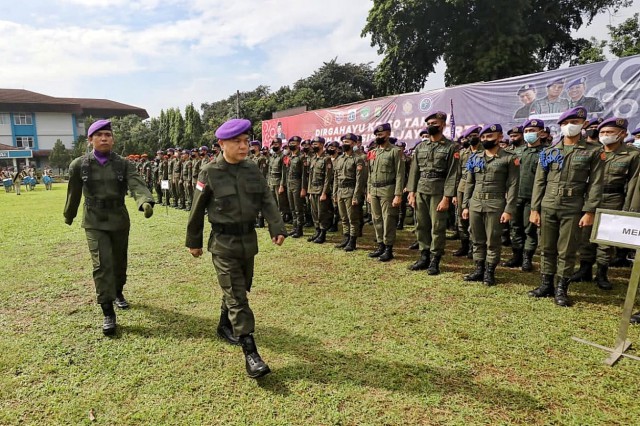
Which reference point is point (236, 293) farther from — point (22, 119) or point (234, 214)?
point (22, 119)

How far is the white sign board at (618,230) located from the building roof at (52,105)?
196ft

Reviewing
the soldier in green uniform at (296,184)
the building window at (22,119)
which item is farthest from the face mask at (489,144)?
the building window at (22,119)

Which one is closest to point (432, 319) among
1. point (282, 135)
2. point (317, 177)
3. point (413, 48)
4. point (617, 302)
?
point (617, 302)

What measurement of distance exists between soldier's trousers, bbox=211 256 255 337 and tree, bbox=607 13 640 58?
20763 millimetres

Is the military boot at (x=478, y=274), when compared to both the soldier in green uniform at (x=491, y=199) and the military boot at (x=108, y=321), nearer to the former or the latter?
the soldier in green uniform at (x=491, y=199)

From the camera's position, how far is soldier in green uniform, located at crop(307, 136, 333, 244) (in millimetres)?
7517

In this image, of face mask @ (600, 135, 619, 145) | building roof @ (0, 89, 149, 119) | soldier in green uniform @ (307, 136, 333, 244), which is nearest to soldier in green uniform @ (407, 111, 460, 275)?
face mask @ (600, 135, 619, 145)

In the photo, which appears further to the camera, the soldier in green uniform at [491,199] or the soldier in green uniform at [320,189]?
the soldier in green uniform at [320,189]

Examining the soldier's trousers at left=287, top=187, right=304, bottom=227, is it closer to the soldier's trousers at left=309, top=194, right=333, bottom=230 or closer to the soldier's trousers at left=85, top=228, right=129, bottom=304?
the soldier's trousers at left=309, top=194, right=333, bottom=230

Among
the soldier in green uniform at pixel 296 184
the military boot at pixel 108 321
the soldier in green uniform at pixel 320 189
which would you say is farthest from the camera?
the soldier in green uniform at pixel 296 184

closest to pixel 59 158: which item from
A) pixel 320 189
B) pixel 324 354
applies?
pixel 320 189

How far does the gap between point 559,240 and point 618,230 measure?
3.71ft

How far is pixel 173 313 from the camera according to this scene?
429 cm

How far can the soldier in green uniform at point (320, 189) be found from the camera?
7.52 m
